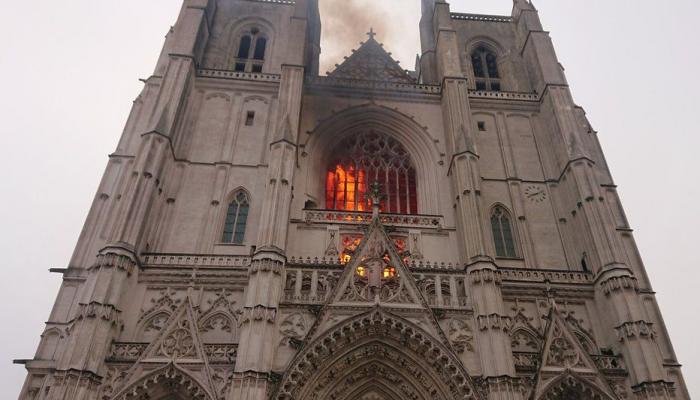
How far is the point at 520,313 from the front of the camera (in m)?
18.1

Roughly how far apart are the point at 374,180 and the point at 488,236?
21.7 feet

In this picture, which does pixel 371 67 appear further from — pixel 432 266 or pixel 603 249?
pixel 603 249

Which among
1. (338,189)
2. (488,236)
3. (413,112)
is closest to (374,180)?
(338,189)

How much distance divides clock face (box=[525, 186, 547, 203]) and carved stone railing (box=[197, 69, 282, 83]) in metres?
12.6

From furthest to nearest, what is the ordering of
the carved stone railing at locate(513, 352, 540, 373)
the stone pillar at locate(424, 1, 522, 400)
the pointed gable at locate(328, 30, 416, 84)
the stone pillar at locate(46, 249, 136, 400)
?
the pointed gable at locate(328, 30, 416, 84), the carved stone railing at locate(513, 352, 540, 373), the stone pillar at locate(424, 1, 522, 400), the stone pillar at locate(46, 249, 136, 400)

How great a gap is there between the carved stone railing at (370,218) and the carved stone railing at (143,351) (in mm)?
6301

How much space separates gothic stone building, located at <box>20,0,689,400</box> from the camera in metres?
15.6

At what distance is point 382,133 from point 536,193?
7.55m

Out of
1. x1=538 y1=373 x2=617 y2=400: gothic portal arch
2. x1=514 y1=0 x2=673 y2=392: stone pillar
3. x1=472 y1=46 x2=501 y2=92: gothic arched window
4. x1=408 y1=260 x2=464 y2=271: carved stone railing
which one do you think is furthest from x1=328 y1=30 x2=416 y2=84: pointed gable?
x1=538 y1=373 x2=617 y2=400: gothic portal arch

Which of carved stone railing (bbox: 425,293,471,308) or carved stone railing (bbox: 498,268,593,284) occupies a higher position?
carved stone railing (bbox: 498,268,593,284)

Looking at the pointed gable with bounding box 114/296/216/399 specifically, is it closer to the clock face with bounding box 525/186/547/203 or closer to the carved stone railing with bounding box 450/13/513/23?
the clock face with bounding box 525/186/547/203

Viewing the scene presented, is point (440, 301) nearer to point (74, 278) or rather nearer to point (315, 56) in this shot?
point (74, 278)

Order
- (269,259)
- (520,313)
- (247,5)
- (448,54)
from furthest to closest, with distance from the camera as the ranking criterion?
(247,5)
(448,54)
(520,313)
(269,259)

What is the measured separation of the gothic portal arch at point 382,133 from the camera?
22359 millimetres
